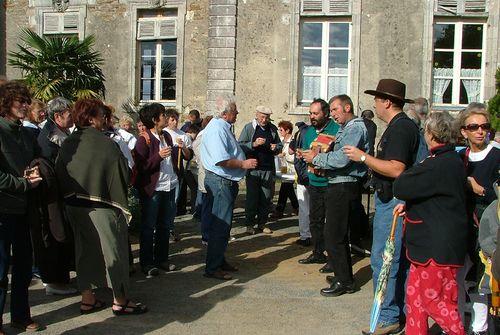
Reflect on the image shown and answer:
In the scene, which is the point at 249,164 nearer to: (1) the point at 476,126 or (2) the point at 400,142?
(2) the point at 400,142

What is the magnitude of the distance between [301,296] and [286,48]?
8.87 m

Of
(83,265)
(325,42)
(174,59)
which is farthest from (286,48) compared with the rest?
(83,265)

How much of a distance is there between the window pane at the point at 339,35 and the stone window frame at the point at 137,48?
3654 millimetres

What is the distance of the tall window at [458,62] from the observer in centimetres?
1344

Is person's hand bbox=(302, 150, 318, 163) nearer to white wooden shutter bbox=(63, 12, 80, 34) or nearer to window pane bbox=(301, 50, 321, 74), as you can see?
window pane bbox=(301, 50, 321, 74)

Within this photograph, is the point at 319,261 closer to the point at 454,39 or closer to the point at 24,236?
the point at 24,236

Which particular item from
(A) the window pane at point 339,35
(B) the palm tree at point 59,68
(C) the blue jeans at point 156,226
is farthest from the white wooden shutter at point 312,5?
(C) the blue jeans at point 156,226

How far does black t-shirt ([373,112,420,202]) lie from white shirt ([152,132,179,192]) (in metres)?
2.54

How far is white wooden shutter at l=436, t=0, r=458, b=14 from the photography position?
1322 cm

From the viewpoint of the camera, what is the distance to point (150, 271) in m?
6.45

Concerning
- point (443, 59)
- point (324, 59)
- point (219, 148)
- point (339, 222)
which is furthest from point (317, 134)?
point (443, 59)

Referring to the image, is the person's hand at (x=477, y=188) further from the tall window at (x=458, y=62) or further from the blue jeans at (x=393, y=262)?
the tall window at (x=458, y=62)

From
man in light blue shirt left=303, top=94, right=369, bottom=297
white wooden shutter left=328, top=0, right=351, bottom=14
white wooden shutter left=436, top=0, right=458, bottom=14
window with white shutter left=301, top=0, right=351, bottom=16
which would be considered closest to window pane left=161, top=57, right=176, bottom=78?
window with white shutter left=301, top=0, right=351, bottom=16

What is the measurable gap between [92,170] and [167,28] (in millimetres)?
10332
